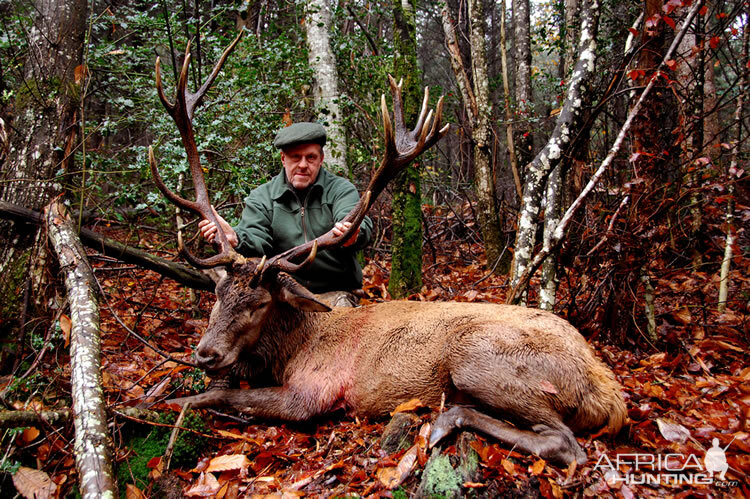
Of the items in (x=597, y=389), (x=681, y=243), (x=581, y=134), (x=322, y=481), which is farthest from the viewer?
(x=681, y=243)

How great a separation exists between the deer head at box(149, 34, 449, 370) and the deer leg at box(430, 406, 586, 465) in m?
1.38

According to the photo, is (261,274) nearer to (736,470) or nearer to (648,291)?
(736,470)

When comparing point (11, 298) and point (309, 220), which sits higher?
point (309, 220)

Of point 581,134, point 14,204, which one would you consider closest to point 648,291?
point 581,134

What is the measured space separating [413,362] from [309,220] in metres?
2.06

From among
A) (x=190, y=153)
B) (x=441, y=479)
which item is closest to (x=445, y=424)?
(x=441, y=479)

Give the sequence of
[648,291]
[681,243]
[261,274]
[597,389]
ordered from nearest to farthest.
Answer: [597,389] < [261,274] < [648,291] < [681,243]

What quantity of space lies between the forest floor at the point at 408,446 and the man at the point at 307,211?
1.50m

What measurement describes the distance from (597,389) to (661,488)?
67 cm

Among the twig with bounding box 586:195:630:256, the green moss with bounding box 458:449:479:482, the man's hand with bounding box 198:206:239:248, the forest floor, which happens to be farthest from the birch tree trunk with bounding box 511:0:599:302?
the man's hand with bounding box 198:206:239:248

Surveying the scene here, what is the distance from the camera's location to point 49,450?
303cm

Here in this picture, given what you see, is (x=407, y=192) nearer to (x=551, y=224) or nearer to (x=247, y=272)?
(x=551, y=224)

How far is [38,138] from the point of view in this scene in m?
4.19

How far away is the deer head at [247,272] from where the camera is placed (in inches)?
144
